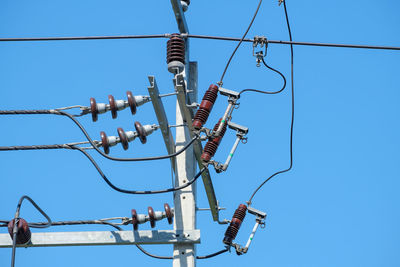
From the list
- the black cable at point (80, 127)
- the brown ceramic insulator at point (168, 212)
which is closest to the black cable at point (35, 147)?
the black cable at point (80, 127)

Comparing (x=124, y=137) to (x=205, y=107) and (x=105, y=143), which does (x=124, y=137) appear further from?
(x=205, y=107)

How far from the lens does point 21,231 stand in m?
7.42

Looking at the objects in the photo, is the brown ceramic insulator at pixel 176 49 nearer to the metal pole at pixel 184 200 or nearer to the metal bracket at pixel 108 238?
the metal pole at pixel 184 200

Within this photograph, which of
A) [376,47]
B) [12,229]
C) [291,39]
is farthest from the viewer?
[291,39]

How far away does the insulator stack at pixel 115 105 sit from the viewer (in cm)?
760

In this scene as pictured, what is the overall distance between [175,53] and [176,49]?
5cm

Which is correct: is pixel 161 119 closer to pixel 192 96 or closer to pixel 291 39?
pixel 192 96

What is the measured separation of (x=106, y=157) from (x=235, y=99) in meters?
1.42

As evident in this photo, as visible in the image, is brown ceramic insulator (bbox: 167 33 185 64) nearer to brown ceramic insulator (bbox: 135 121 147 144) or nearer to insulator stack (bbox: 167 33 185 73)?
insulator stack (bbox: 167 33 185 73)

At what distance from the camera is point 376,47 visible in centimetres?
811

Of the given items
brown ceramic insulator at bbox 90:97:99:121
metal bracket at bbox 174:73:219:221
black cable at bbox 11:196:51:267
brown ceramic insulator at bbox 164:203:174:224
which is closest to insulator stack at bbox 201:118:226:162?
metal bracket at bbox 174:73:219:221

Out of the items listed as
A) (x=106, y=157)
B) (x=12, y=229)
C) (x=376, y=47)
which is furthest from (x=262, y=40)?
(x=12, y=229)

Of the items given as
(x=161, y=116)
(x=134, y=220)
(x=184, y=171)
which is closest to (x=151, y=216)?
(x=134, y=220)

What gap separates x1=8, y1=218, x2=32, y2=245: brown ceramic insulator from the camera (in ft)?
24.3
